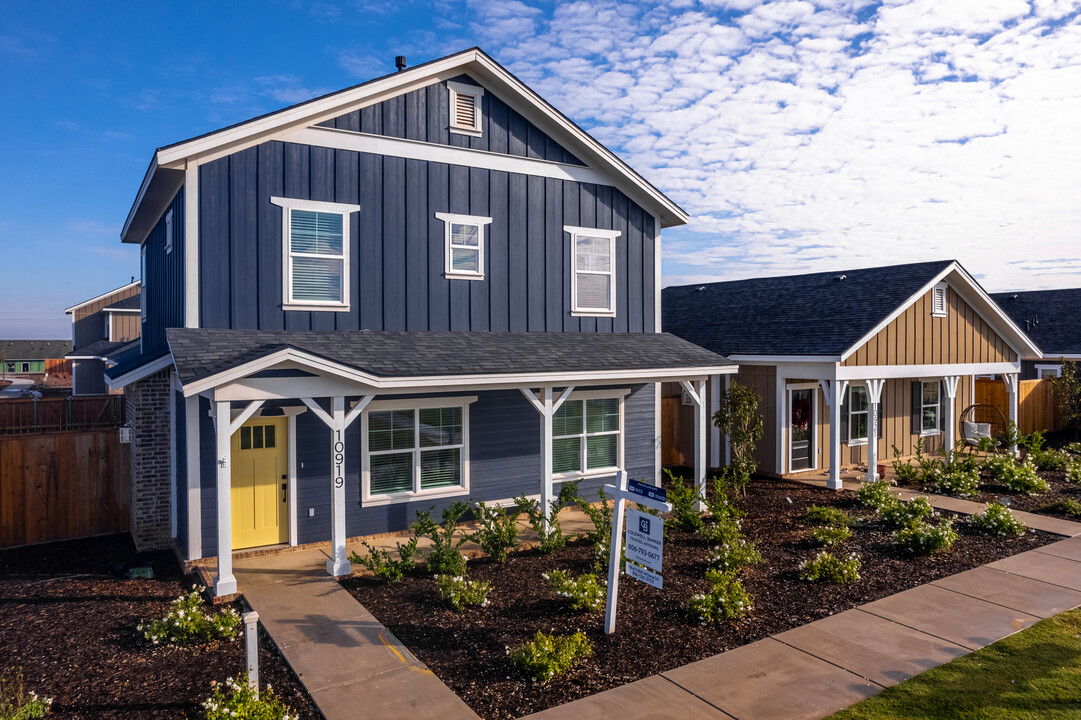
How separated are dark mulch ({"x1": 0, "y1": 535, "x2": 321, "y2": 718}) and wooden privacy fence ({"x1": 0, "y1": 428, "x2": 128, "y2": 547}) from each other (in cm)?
142

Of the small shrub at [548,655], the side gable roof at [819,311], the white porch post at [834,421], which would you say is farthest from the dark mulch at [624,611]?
the side gable roof at [819,311]

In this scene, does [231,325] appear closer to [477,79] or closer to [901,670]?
[477,79]

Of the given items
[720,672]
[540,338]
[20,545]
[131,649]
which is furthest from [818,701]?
[20,545]

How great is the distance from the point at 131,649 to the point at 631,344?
940 cm

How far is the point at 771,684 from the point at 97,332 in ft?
152

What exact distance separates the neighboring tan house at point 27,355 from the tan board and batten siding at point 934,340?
81.9 m

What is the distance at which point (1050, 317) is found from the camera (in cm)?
3025

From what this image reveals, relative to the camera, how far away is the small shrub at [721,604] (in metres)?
8.20

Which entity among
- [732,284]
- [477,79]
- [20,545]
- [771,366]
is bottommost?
[20,545]

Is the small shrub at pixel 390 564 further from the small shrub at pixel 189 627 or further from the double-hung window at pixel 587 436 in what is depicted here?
the double-hung window at pixel 587 436

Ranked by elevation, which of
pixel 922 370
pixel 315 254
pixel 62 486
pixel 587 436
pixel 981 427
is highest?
pixel 315 254

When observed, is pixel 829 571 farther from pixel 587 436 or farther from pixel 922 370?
pixel 922 370

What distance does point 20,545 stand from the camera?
11.6 m

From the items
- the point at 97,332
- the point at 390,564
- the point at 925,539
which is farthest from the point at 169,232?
the point at 97,332
